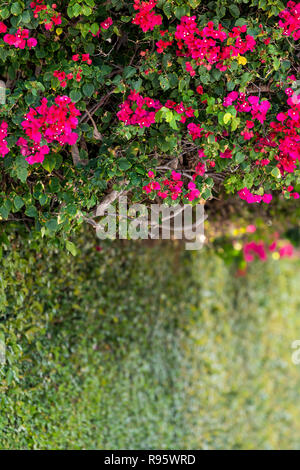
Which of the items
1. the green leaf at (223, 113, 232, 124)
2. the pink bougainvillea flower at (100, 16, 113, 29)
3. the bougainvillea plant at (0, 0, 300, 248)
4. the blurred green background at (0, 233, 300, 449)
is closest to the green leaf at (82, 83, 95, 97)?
the bougainvillea plant at (0, 0, 300, 248)

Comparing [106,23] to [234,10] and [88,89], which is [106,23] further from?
[234,10]

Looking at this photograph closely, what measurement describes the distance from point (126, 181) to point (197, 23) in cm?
65

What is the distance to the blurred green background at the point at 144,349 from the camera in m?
3.13

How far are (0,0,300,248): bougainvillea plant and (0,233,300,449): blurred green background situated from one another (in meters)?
0.72

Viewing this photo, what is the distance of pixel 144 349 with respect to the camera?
450cm

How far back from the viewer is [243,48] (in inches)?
85.6

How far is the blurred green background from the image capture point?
3.13 m

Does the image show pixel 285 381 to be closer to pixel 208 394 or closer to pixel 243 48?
pixel 208 394

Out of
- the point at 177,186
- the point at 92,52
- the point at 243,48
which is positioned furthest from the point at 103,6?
the point at 177,186

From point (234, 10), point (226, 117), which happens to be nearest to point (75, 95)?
point (226, 117)

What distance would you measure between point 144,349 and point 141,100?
2.63 metres

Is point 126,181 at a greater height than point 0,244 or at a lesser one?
greater

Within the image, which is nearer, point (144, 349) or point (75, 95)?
point (75, 95)

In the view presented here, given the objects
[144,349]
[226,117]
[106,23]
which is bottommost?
[144,349]
